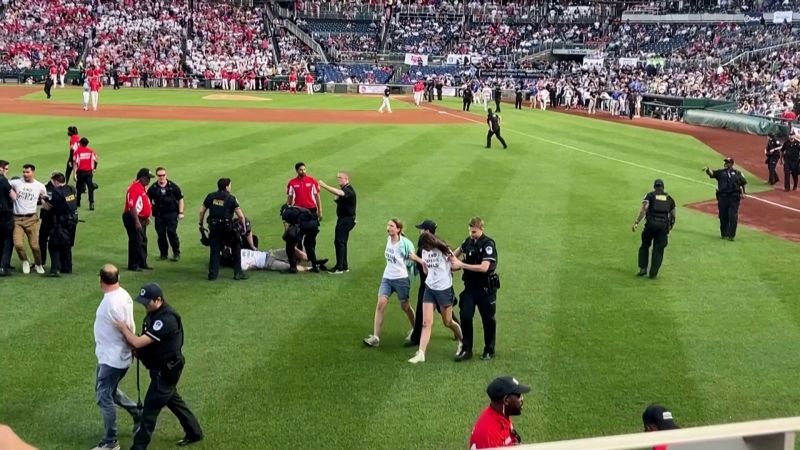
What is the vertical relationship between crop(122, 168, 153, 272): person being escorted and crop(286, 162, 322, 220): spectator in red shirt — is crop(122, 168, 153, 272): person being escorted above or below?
below

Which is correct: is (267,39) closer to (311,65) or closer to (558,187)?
(311,65)

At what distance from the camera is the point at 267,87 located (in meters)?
67.4

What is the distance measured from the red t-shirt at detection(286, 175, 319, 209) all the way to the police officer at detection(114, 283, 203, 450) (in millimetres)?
7122

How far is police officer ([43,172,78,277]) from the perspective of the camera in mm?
14445

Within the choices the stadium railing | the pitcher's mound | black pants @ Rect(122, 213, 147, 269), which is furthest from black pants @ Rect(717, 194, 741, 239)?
the pitcher's mound

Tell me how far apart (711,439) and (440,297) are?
8.02 meters

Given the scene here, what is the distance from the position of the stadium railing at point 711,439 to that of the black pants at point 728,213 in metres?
16.8

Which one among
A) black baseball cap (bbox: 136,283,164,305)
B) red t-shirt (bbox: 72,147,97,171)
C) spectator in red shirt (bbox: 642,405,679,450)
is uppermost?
red t-shirt (bbox: 72,147,97,171)

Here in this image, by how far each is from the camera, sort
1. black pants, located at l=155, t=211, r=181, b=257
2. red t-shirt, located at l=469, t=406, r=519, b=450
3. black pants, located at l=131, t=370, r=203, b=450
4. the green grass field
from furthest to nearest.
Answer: black pants, located at l=155, t=211, r=181, b=257 → the green grass field → black pants, located at l=131, t=370, r=203, b=450 → red t-shirt, located at l=469, t=406, r=519, b=450

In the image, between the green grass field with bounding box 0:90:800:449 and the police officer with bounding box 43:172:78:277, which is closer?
the green grass field with bounding box 0:90:800:449

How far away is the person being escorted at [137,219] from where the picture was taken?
1505 centimetres

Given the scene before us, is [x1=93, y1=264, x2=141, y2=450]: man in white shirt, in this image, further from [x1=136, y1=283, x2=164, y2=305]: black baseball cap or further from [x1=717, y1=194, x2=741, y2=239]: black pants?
[x1=717, y1=194, x2=741, y2=239]: black pants

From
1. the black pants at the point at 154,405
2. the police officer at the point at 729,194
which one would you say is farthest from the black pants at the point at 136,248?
the police officer at the point at 729,194

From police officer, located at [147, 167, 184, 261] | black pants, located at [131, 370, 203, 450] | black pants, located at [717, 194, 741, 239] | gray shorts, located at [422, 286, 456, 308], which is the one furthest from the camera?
black pants, located at [717, 194, 741, 239]
